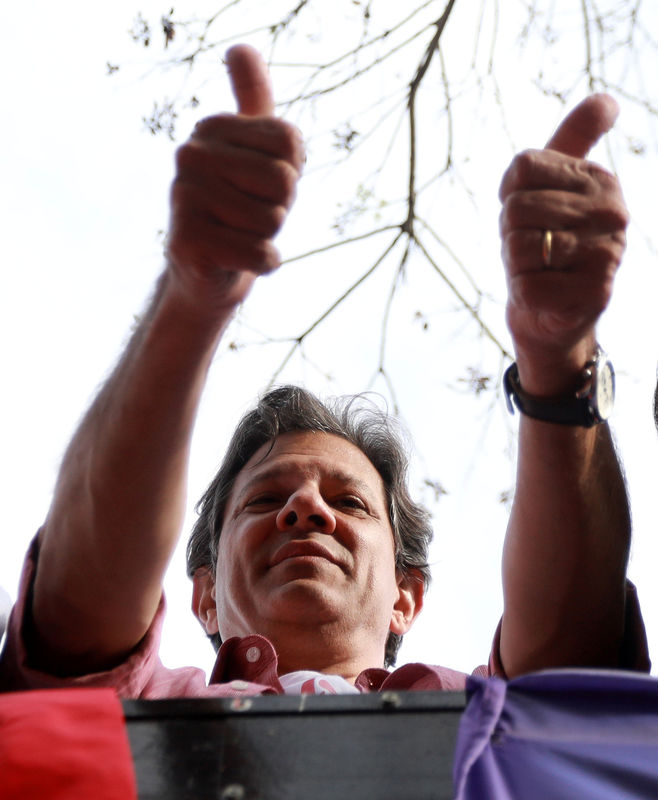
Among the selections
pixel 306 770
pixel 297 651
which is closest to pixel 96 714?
pixel 306 770

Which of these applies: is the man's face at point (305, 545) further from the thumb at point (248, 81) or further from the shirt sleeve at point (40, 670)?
the thumb at point (248, 81)

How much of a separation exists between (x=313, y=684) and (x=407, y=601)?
85 cm

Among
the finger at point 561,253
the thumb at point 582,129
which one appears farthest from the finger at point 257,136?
the thumb at point 582,129

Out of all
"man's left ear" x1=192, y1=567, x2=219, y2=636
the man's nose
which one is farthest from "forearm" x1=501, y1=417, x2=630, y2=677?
"man's left ear" x1=192, y1=567, x2=219, y2=636

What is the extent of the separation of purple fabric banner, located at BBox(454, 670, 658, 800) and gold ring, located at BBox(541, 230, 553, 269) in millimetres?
644

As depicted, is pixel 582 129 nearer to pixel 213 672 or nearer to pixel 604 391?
pixel 604 391

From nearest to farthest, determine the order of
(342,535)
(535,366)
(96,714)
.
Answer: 1. (96,714)
2. (535,366)
3. (342,535)

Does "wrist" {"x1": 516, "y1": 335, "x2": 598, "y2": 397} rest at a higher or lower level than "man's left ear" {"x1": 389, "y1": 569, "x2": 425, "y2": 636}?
higher

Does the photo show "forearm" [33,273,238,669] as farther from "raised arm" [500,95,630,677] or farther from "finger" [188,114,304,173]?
"raised arm" [500,95,630,677]

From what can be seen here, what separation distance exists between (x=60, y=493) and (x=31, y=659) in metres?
0.26

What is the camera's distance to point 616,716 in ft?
3.30

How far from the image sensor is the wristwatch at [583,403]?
62.6 inches

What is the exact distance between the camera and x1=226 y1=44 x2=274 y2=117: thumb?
143cm

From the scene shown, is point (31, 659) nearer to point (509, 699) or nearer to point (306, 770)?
point (306, 770)
